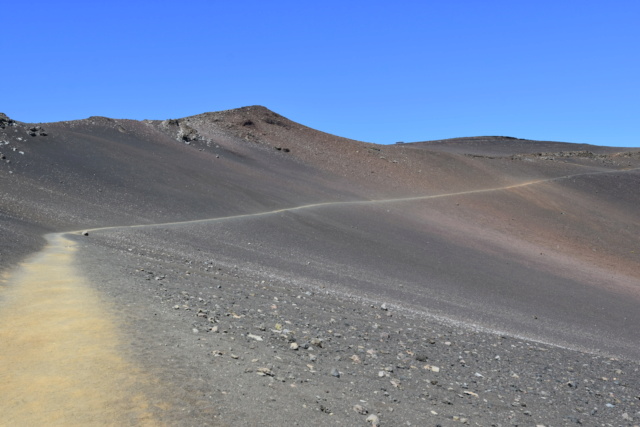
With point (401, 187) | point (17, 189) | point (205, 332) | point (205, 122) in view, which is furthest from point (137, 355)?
point (205, 122)

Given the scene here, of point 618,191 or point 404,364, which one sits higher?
point 618,191

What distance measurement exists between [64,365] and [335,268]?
43.5 ft

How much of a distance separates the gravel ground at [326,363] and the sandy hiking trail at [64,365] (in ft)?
0.87

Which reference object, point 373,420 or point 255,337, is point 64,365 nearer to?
point 255,337

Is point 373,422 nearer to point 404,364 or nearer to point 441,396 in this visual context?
point 441,396

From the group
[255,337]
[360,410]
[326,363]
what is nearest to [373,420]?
[360,410]

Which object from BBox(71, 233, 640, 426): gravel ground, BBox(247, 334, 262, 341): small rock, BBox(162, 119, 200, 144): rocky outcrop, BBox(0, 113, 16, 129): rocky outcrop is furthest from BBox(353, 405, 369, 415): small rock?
BBox(162, 119, 200, 144): rocky outcrop

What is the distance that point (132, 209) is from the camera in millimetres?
24172

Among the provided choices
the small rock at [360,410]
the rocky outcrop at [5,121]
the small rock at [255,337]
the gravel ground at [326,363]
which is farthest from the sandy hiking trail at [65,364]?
the rocky outcrop at [5,121]

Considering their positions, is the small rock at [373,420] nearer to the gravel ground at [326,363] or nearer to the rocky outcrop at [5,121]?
the gravel ground at [326,363]

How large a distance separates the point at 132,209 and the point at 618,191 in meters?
38.5

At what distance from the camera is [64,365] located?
18.1 ft

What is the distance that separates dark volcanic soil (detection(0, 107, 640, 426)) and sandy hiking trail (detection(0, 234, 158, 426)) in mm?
262

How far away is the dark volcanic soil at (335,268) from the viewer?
6.48m
